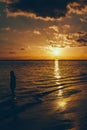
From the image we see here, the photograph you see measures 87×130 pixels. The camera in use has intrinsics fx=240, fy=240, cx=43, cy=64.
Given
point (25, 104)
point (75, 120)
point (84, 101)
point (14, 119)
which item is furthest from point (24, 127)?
point (84, 101)

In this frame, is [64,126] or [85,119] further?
[85,119]

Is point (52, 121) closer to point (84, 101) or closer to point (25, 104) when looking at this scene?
point (25, 104)

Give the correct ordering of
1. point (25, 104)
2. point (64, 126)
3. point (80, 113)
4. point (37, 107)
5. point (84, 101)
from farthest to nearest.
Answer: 1. point (84, 101)
2. point (25, 104)
3. point (37, 107)
4. point (80, 113)
5. point (64, 126)

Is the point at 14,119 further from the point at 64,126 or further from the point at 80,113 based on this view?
the point at 80,113

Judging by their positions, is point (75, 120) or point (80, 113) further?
point (80, 113)

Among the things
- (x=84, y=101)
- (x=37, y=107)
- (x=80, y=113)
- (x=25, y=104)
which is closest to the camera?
(x=80, y=113)

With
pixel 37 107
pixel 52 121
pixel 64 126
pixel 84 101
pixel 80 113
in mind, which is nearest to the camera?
pixel 64 126

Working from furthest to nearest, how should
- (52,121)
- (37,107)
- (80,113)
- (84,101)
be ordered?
(84,101), (37,107), (80,113), (52,121)

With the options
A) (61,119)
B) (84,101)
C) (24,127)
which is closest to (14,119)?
(24,127)

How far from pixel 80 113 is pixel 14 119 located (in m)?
5.39

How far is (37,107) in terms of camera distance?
21609 millimetres

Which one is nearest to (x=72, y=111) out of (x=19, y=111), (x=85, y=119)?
(x=85, y=119)

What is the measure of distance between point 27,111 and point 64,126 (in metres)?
5.28

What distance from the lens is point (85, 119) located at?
57.2ft
